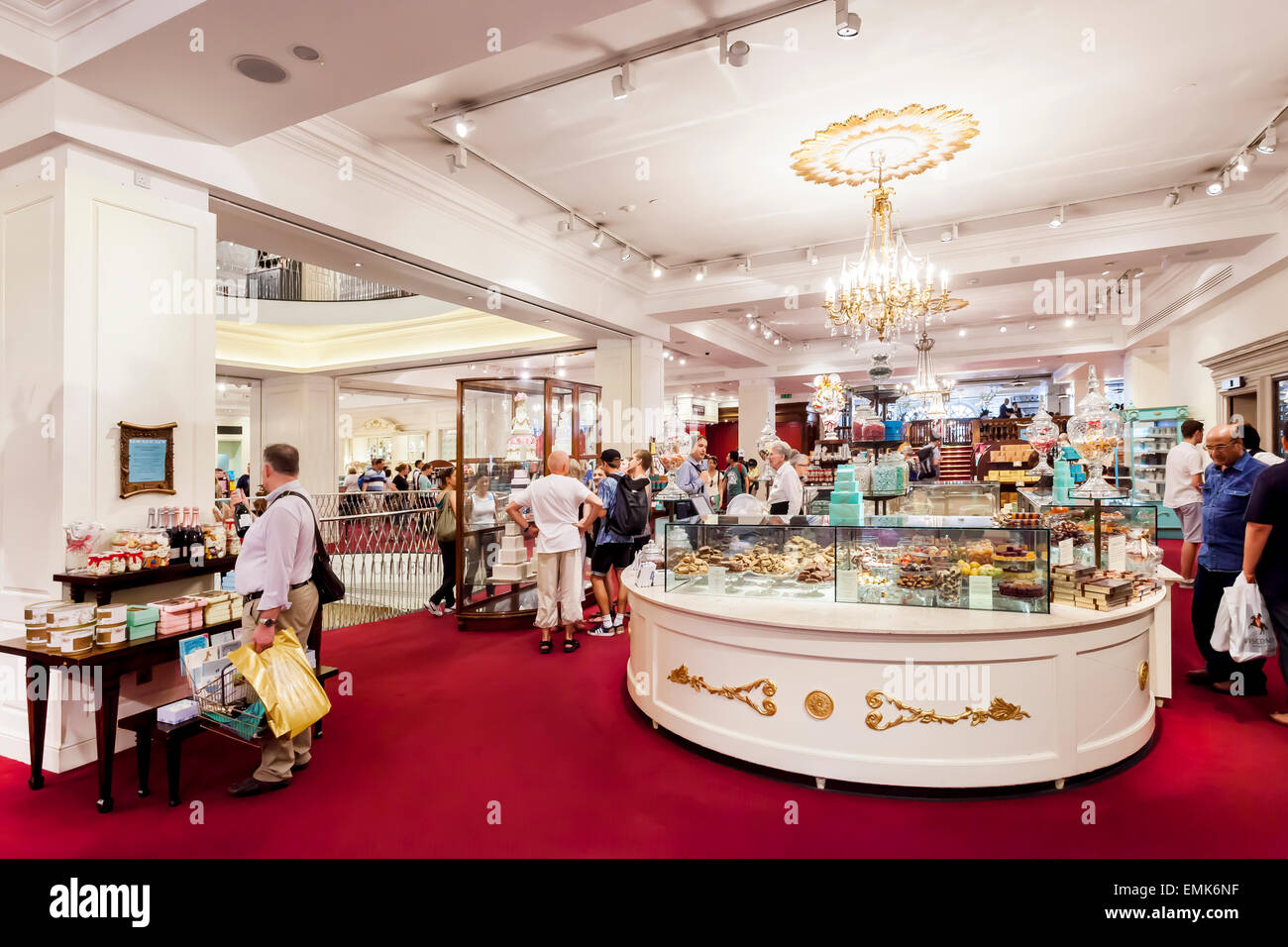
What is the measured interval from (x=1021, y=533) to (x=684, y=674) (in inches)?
72.3

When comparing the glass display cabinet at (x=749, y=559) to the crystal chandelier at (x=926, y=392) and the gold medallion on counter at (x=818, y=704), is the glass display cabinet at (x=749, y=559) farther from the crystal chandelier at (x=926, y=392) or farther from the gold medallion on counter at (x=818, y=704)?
the crystal chandelier at (x=926, y=392)

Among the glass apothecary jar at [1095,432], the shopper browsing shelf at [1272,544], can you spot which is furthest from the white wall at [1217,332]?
the glass apothecary jar at [1095,432]

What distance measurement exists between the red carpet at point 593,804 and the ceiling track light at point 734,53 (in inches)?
156

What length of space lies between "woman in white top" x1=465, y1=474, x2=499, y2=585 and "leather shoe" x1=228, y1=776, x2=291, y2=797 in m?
3.31

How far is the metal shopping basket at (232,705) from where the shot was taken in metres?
3.01

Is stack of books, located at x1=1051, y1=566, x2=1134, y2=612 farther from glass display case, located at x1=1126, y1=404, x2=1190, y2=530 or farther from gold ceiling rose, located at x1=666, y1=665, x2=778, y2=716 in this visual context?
glass display case, located at x1=1126, y1=404, x2=1190, y2=530

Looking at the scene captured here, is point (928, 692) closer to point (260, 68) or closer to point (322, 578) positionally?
point (322, 578)

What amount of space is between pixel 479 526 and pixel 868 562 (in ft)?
13.7

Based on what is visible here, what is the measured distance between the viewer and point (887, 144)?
501 centimetres

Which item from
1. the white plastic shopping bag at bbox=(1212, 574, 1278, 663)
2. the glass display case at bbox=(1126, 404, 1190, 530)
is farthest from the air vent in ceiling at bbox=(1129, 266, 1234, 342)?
the white plastic shopping bag at bbox=(1212, 574, 1278, 663)

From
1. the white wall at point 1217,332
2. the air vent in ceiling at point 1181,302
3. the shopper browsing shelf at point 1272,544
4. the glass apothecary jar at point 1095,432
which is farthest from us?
the air vent in ceiling at point 1181,302

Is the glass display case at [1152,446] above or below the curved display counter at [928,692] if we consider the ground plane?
above

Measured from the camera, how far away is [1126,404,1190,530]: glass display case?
32.2ft
